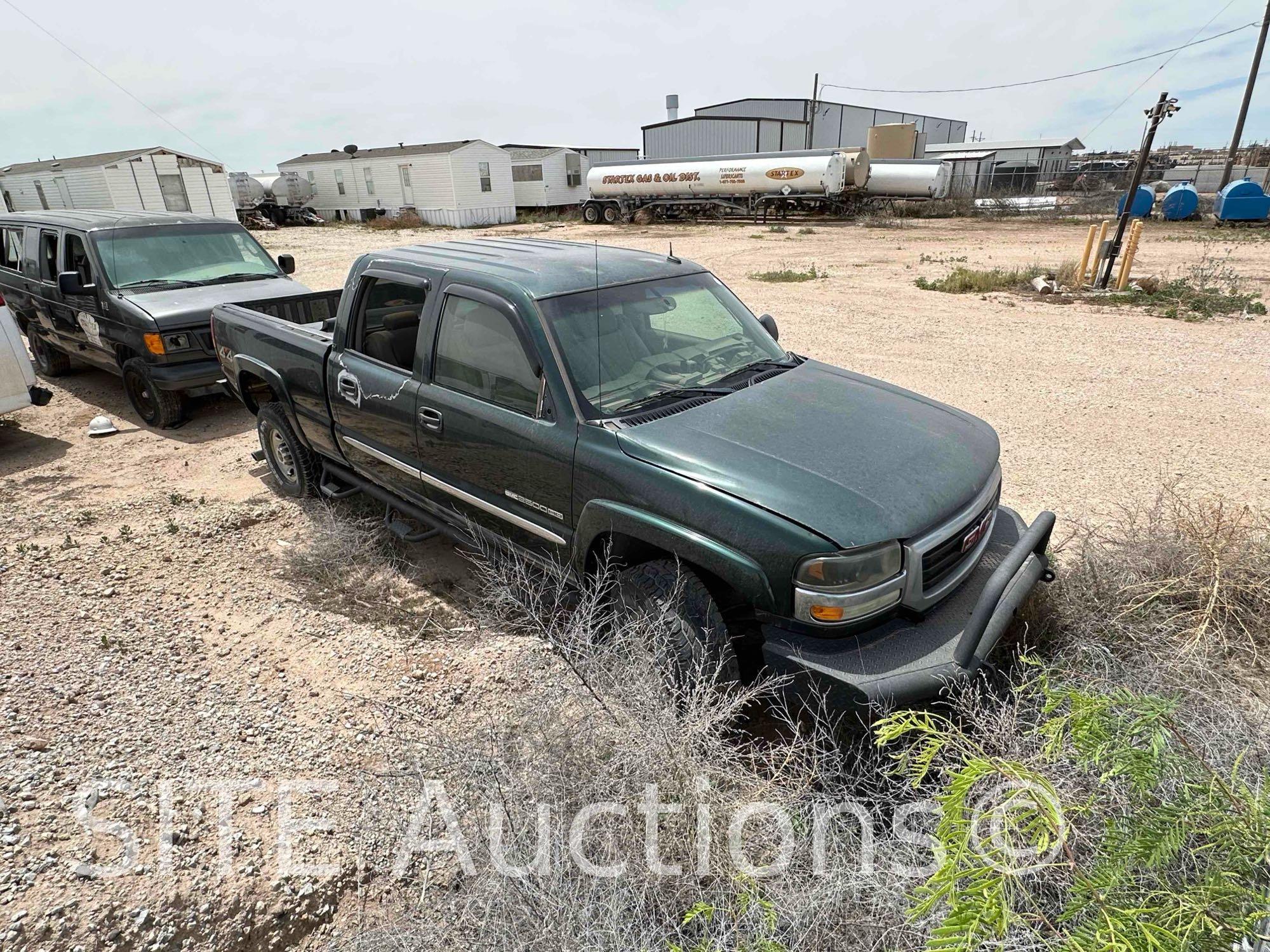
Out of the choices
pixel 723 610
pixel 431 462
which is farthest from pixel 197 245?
pixel 723 610

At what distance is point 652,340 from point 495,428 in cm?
91

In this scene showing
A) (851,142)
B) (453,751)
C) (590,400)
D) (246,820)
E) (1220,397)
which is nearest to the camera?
(453,751)

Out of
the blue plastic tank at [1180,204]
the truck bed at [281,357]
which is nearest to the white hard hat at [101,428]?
the truck bed at [281,357]

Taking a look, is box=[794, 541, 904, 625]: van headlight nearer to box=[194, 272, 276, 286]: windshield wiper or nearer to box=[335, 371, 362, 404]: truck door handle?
box=[335, 371, 362, 404]: truck door handle

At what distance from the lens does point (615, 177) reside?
34625 millimetres

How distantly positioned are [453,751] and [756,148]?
50682 mm

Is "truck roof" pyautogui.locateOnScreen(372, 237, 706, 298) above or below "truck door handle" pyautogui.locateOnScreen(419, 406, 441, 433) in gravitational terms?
above

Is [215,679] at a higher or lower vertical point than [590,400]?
lower

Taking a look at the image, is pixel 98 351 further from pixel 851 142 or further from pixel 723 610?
pixel 851 142

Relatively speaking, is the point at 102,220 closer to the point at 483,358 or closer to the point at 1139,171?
the point at 483,358

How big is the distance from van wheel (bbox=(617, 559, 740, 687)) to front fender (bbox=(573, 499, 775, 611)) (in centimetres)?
13

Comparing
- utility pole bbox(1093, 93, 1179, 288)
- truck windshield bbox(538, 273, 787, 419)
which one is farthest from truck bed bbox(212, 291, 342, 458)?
utility pole bbox(1093, 93, 1179, 288)

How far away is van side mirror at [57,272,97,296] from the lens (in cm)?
694

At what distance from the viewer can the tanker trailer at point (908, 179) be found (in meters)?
32.6
